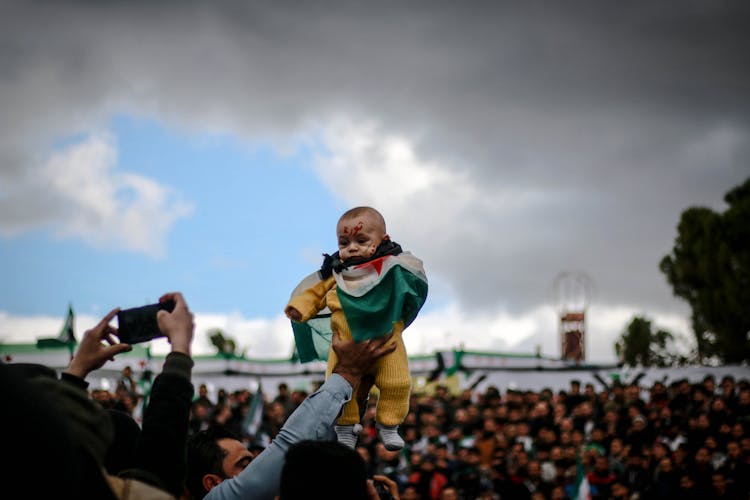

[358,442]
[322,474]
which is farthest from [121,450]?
[358,442]

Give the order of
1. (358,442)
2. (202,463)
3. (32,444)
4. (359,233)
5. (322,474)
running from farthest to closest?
(358,442)
(359,233)
(202,463)
(322,474)
(32,444)

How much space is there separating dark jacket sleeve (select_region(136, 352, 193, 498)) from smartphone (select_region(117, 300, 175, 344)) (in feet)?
1.21

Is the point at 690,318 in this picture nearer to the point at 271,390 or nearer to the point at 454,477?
the point at 271,390

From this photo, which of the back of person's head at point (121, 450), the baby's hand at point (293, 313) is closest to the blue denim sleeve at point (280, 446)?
the back of person's head at point (121, 450)

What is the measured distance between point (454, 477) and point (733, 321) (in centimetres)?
3008

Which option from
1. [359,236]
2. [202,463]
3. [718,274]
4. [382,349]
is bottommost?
[202,463]

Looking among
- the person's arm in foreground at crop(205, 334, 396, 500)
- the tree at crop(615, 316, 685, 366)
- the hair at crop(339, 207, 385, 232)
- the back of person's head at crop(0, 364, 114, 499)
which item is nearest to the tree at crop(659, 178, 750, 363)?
the tree at crop(615, 316, 685, 366)

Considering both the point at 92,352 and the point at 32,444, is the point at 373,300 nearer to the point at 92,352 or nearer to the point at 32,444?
the point at 92,352

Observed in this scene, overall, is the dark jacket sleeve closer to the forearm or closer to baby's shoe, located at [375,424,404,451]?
the forearm

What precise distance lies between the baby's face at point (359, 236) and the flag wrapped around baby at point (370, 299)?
3.4 inches

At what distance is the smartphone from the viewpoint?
264 cm

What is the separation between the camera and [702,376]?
A: 16.1 meters

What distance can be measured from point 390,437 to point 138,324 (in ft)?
5.36

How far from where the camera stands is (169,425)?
219 cm
